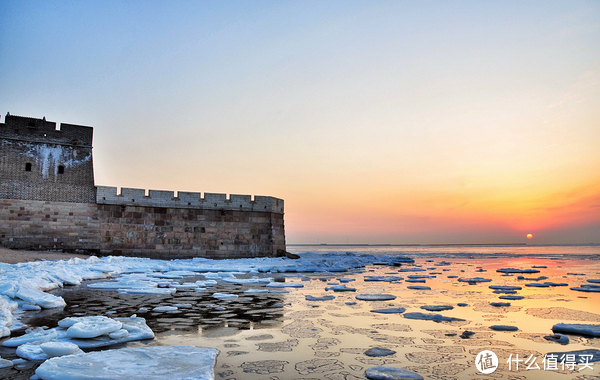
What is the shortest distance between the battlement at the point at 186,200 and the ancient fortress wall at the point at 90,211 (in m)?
0.04

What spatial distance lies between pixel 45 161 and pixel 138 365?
15772mm

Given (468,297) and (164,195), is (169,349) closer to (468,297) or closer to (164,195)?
(468,297)

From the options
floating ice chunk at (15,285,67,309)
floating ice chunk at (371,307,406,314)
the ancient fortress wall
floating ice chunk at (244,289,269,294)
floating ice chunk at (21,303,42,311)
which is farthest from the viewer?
the ancient fortress wall

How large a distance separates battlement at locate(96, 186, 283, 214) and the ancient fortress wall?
0.04 meters

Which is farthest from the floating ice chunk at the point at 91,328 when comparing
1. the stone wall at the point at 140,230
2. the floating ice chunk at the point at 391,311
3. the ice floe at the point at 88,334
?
the stone wall at the point at 140,230

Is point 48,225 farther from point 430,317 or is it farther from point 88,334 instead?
point 430,317

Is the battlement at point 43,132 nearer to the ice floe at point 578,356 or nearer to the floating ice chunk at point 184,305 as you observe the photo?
the floating ice chunk at point 184,305

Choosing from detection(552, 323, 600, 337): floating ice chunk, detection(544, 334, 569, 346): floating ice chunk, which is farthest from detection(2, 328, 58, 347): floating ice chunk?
detection(552, 323, 600, 337): floating ice chunk

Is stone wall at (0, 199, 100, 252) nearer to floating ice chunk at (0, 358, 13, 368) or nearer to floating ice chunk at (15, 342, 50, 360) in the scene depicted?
floating ice chunk at (15, 342, 50, 360)

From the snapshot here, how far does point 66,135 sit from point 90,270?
335 inches

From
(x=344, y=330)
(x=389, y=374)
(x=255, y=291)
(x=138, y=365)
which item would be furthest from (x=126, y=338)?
(x=255, y=291)

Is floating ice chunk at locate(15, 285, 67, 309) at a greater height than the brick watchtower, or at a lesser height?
lesser

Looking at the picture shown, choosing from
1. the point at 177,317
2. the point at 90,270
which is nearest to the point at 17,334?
the point at 177,317

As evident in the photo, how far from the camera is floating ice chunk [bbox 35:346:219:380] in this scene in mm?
2627
